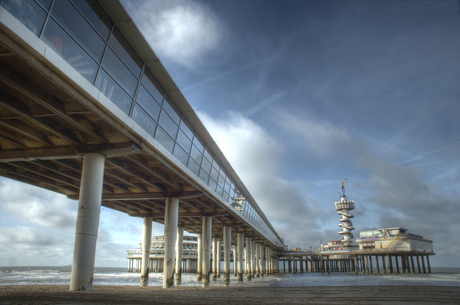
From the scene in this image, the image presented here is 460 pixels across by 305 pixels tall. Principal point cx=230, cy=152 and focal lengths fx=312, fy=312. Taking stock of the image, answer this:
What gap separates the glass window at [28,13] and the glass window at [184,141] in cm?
921

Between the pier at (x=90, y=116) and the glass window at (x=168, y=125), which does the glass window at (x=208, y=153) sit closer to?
the pier at (x=90, y=116)

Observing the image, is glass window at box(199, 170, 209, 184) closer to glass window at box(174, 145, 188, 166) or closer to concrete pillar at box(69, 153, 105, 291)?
glass window at box(174, 145, 188, 166)

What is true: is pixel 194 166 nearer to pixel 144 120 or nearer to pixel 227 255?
pixel 144 120

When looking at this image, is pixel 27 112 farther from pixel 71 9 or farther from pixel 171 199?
pixel 171 199

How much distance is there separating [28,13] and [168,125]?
8.21 m

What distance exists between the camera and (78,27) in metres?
9.69

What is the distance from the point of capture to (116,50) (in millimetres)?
11445

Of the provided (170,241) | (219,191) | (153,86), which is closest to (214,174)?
(219,191)

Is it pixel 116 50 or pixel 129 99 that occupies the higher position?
pixel 116 50

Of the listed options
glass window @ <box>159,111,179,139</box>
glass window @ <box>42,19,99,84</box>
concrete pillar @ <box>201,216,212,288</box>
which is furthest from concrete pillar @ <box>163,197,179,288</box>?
glass window @ <box>42,19,99,84</box>

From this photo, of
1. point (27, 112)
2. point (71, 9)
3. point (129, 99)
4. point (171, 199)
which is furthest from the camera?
point (171, 199)

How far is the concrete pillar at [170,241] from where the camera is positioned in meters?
20.0

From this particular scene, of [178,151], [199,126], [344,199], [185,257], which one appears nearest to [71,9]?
[178,151]

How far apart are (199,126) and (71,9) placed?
33.4 ft
